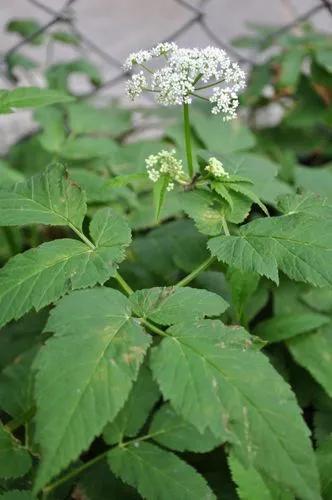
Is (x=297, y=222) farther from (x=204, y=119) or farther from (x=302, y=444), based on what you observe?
(x=204, y=119)

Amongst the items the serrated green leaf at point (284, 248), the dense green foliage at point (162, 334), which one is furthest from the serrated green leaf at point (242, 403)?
the serrated green leaf at point (284, 248)

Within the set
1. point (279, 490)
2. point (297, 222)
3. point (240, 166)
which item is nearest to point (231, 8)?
point (240, 166)

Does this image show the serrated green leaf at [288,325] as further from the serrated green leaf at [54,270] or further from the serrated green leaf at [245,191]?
the serrated green leaf at [54,270]

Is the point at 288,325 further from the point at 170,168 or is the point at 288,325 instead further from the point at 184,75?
the point at 184,75

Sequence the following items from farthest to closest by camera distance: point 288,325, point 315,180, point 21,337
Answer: point 315,180
point 21,337
point 288,325

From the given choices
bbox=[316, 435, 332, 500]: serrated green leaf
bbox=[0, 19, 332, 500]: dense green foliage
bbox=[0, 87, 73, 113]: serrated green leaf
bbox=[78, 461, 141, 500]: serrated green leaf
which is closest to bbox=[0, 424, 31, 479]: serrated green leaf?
bbox=[0, 19, 332, 500]: dense green foliage

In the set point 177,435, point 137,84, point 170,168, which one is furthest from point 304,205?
point 177,435
